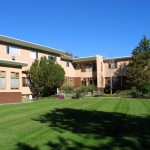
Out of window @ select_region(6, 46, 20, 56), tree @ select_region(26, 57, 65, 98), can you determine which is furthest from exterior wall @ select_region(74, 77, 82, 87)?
window @ select_region(6, 46, 20, 56)

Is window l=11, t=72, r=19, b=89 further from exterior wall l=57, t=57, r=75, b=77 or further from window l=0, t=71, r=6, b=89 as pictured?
exterior wall l=57, t=57, r=75, b=77

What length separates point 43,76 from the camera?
132ft

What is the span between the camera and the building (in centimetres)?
3081

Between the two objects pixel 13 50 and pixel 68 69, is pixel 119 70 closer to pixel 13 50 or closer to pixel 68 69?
pixel 68 69

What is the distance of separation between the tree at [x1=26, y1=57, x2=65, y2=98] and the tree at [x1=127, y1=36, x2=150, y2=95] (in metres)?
11.3

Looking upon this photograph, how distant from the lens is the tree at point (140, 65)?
141ft

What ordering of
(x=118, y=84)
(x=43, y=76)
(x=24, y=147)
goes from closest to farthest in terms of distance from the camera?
(x=24, y=147) < (x=43, y=76) < (x=118, y=84)

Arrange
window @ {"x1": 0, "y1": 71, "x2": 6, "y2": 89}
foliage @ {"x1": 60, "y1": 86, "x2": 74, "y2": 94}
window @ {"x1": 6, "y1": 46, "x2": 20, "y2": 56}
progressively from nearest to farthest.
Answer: window @ {"x1": 0, "y1": 71, "x2": 6, "y2": 89}, window @ {"x1": 6, "y1": 46, "x2": 20, "y2": 56}, foliage @ {"x1": 60, "y1": 86, "x2": 74, "y2": 94}

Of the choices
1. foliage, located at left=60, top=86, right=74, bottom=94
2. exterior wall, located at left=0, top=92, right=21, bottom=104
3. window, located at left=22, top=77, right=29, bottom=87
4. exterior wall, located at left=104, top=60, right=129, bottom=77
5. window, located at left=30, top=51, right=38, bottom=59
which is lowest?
exterior wall, located at left=0, top=92, right=21, bottom=104

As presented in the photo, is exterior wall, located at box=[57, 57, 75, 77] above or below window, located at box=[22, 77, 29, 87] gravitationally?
above

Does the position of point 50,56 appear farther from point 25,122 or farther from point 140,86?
point 25,122

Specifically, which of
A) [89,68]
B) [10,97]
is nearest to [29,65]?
[10,97]

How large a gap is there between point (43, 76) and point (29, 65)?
278 centimetres

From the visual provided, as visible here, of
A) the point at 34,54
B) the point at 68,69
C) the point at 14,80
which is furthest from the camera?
the point at 68,69
